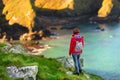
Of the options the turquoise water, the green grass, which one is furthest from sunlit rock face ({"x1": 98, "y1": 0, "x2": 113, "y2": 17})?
the green grass

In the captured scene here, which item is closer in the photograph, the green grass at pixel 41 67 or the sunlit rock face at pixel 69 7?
the green grass at pixel 41 67

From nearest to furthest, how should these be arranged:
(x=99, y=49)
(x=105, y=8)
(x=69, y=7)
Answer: (x=99, y=49)
(x=105, y=8)
(x=69, y=7)

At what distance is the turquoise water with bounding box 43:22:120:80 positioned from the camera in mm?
67294

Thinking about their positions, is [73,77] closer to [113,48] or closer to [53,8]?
[113,48]

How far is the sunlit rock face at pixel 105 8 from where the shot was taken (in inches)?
5531

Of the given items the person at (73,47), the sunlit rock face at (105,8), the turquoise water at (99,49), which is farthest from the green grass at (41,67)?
the sunlit rock face at (105,8)

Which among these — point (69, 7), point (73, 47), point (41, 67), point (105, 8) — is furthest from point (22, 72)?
point (69, 7)

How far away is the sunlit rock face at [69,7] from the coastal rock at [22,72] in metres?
128

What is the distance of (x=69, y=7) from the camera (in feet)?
488

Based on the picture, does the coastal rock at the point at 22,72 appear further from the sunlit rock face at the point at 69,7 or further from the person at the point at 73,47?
the sunlit rock face at the point at 69,7

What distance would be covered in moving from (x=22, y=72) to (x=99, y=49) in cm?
7267

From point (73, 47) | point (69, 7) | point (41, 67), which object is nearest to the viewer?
point (41, 67)

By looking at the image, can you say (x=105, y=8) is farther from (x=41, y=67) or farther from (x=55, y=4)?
(x=41, y=67)

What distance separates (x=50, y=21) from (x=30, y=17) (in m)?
19.4
